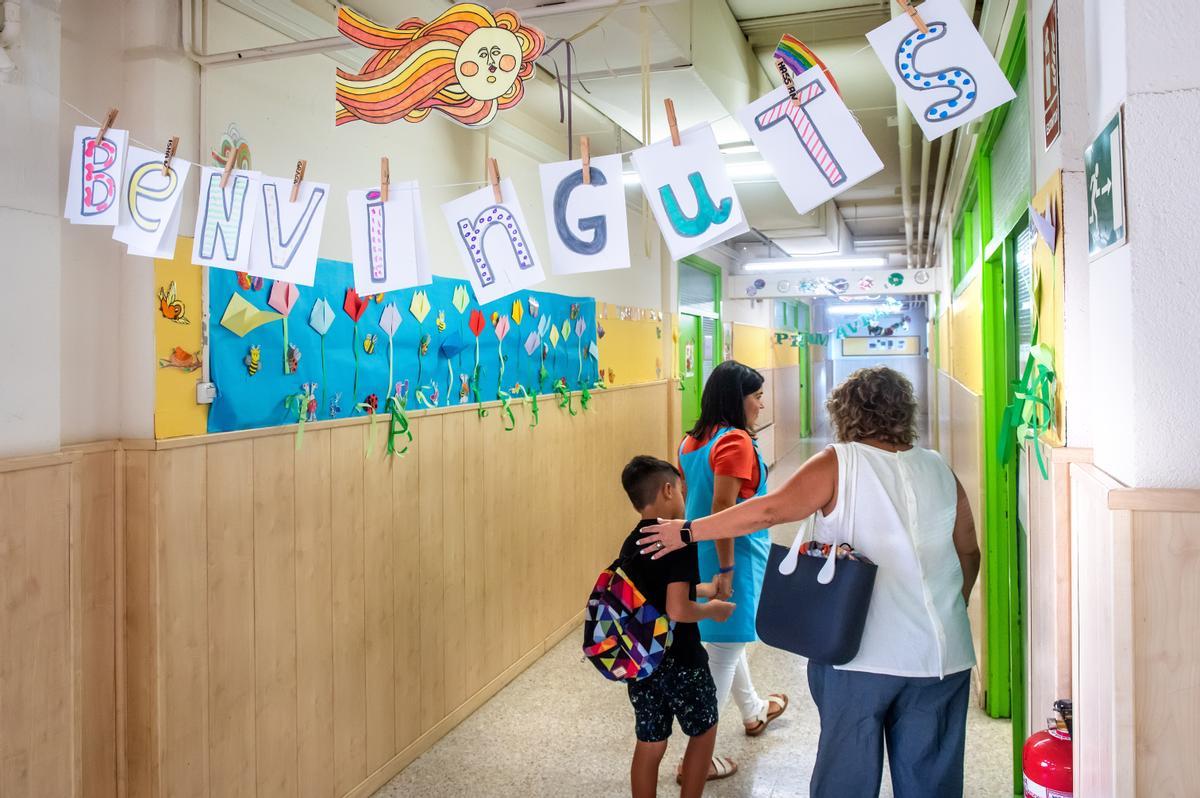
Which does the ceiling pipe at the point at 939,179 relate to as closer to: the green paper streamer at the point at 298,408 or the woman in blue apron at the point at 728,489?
the woman in blue apron at the point at 728,489

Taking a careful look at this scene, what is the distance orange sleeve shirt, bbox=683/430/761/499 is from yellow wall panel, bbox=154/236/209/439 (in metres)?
1.53

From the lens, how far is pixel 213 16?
218cm

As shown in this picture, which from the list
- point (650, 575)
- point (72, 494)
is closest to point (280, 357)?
point (72, 494)

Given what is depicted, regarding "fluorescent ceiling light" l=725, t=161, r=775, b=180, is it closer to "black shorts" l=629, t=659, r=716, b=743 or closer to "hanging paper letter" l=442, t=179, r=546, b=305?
"hanging paper letter" l=442, t=179, r=546, b=305

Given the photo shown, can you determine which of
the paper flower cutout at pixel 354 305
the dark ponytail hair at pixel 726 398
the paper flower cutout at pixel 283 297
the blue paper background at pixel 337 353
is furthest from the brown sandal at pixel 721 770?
the paper flower cutout at pixel 283 297

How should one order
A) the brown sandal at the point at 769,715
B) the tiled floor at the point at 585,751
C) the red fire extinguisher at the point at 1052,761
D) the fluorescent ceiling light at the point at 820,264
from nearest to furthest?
the red fire extinguisher at the point at 1052,761, the tiled floor at the point at 585,751, the brown sandal at the point at 769,715, the fluorescent ceiling light at the point at 820,264

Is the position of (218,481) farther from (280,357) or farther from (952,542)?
(952,542)

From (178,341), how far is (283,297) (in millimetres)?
374

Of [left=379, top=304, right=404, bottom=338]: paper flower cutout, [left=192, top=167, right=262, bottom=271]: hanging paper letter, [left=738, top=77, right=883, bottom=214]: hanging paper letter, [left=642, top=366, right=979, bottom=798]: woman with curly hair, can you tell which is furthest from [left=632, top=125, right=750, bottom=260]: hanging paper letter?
[left=379, top=304, right=404, bottom=338]: paper flower cutout

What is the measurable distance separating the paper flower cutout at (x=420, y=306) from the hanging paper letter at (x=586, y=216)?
123cm

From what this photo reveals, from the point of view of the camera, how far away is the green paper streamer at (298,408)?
2432 millimetres

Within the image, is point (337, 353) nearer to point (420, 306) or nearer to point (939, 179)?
point (420, 306)

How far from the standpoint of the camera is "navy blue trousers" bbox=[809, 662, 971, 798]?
1837 mm

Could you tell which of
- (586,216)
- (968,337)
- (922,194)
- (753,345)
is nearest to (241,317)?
(586,216)
